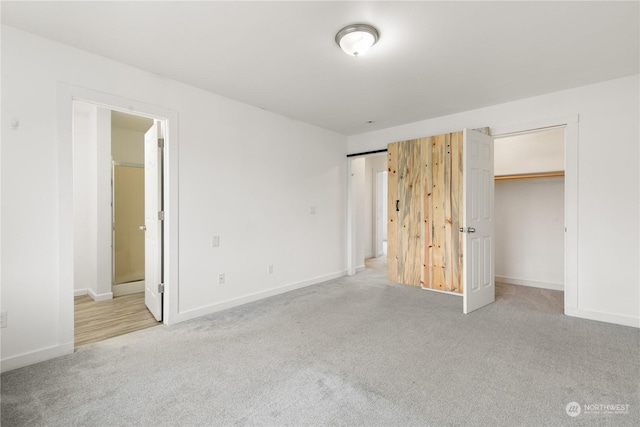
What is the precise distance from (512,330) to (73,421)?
3495 millimetres

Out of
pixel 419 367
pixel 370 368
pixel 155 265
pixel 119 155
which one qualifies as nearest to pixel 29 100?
pixel 155 265

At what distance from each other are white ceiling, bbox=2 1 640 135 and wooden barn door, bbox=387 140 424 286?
1187 mm

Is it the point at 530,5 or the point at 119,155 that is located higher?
the point at 530,5

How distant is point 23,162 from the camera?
2.28m

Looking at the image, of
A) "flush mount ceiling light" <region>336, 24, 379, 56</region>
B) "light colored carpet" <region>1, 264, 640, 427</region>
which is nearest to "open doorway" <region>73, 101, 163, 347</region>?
"light colored carpet" <region>1, 264, 640, 427</region>

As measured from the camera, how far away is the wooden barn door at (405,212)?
4.59 metres

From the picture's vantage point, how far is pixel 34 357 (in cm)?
233

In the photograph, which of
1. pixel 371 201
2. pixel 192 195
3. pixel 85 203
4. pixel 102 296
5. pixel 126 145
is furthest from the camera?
pixel 371 201

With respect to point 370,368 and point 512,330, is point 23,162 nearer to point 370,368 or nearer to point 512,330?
point 370,368

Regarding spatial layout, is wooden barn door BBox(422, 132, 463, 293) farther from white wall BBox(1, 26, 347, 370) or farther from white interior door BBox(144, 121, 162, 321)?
white interior door BBox(144, 121, 162, 321)

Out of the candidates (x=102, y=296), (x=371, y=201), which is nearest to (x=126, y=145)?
(x=102, y=296)

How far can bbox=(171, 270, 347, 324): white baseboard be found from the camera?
324 centimetres

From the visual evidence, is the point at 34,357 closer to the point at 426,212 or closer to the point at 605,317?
the point at 426,212

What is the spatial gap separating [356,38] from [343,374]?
97.6 inches
